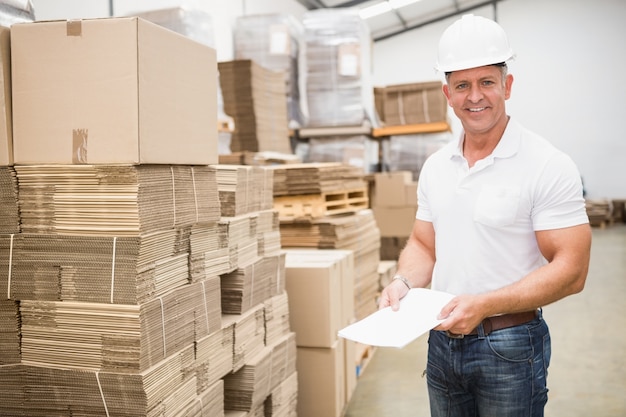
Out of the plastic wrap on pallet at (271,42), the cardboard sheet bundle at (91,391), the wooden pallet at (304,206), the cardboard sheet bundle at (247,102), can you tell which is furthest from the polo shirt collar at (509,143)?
the plastic wrap on pallet at (271,42)

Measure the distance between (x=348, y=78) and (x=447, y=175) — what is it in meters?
5.67

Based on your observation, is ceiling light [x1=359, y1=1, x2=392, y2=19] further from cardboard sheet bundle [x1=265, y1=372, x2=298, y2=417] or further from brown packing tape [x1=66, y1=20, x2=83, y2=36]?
brown packing tape [x1=66, y1=20, x2=83, y2=36]

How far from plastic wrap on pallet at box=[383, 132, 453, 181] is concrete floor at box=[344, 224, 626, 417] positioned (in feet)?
9.53

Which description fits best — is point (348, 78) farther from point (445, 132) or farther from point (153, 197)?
point (153, 197)

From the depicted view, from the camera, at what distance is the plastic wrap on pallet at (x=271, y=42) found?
7.68m

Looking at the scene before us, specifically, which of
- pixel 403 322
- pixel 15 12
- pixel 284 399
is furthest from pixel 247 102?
pixel 403 322

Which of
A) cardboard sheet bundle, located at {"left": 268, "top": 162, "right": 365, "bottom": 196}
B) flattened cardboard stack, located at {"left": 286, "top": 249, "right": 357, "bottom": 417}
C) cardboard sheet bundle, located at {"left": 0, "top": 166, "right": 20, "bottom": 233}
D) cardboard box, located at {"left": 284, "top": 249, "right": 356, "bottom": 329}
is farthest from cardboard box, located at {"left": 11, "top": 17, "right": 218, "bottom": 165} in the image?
cardboard sheet bundle, located at {"left": 268, "top": 162, "right": 365, "bottom": 196}

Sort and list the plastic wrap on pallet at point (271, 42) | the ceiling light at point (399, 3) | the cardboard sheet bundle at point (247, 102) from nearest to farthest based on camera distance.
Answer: the cardboard sheet bundle at point (247, 102)
the plastic wrap on pallet at point (271, 42)
the ceiling light at point (399, 3)

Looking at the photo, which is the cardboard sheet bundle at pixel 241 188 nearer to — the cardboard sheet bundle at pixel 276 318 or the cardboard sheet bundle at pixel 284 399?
the cardboard sheet bundle at pixel 276 318

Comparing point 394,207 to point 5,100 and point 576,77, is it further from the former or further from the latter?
point 576,77

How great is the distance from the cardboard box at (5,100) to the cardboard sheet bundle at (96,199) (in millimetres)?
84

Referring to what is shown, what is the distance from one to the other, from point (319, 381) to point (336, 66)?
15.1 feet

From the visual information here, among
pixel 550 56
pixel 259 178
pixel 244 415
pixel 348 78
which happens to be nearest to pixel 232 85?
pixel 348 78

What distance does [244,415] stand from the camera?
3416mm
